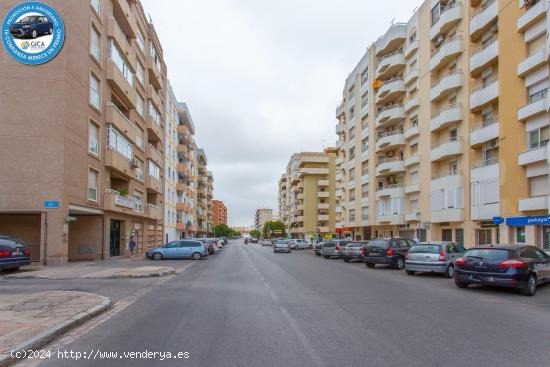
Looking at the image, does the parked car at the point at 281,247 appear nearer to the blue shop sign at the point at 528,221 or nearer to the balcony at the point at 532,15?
the blue shop sign at the point at 528,221

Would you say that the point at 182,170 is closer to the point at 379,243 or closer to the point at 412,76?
the point at 412,76

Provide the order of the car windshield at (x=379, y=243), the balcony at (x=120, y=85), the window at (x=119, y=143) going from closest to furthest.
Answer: the car windshield at (x=379, y=243) < the balcony at (x=120, y=85) < the window at (x=119, y=143)

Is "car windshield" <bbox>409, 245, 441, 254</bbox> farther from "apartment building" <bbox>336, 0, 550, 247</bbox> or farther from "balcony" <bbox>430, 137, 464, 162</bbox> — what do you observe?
"balcony" <bbox>430, 137, 464, 162</bbox>

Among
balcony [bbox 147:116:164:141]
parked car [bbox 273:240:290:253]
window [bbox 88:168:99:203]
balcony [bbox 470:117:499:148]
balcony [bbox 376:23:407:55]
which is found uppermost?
balcony [bbox 376:23:407:55]

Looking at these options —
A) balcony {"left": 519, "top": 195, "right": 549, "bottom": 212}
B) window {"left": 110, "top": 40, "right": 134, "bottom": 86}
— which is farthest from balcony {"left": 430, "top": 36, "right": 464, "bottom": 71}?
window {"left": 110, "top": 40, "right": 134, "bottom": 86}

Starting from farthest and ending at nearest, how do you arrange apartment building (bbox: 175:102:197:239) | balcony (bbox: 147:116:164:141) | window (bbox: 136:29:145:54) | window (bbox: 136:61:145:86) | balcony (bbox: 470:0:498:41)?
1. apartment building (bbox: 175:102:197:239)
2. balcony (bbox: 147:116:164:141)
3. window (bbox: 136:29:145:54)
4. window (bbox: 136:61:145:86)
5. balcony (bbox: 470:0:498:41)

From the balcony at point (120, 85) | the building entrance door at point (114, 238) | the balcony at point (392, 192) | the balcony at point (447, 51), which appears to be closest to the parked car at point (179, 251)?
the building entrance door at point (114, 238)

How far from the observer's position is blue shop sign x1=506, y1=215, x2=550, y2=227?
76.7 ft

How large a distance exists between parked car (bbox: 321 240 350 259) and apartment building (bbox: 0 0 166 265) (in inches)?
621

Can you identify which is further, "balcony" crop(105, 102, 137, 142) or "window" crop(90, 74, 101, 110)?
"balcony" crop(105, 102, 137, 142)

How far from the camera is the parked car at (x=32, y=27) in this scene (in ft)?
75.3

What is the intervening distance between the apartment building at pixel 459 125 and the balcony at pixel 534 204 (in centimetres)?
6

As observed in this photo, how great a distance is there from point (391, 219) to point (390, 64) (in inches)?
604

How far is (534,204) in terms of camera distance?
24562 millimetres
